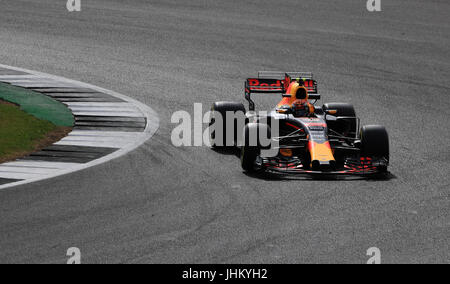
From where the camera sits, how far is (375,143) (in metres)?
12.2

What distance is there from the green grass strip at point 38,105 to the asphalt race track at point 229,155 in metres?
1.72

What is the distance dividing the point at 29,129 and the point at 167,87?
14.6 ft

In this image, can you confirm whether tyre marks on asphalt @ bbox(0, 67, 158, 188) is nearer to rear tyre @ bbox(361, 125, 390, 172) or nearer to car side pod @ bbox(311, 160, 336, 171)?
car side pod @ bbox(311, 160, 336, 171)

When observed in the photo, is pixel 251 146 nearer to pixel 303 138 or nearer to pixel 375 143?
pixel 303 138

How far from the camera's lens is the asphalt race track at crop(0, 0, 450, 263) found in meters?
9.08

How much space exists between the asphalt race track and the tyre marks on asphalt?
17.1 inches

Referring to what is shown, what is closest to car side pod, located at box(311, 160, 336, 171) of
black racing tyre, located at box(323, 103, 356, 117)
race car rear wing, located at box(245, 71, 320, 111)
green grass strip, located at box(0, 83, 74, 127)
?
black racing tyre, located at box(323, 103, 356, 117)

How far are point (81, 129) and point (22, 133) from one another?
1.04 metres

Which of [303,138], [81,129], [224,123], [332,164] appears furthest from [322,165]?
[81,129]

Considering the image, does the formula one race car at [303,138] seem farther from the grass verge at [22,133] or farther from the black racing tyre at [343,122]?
the grass verge at [22,133]

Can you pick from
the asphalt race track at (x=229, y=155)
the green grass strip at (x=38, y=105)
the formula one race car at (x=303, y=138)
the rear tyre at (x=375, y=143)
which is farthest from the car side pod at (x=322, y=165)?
the green grass strip at (x=38, y=105)

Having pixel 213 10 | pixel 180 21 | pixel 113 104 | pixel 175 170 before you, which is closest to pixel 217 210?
pixel 175 170

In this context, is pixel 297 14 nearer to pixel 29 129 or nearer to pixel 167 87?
pixel 167 87

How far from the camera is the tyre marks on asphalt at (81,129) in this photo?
Result: 1195 cm
